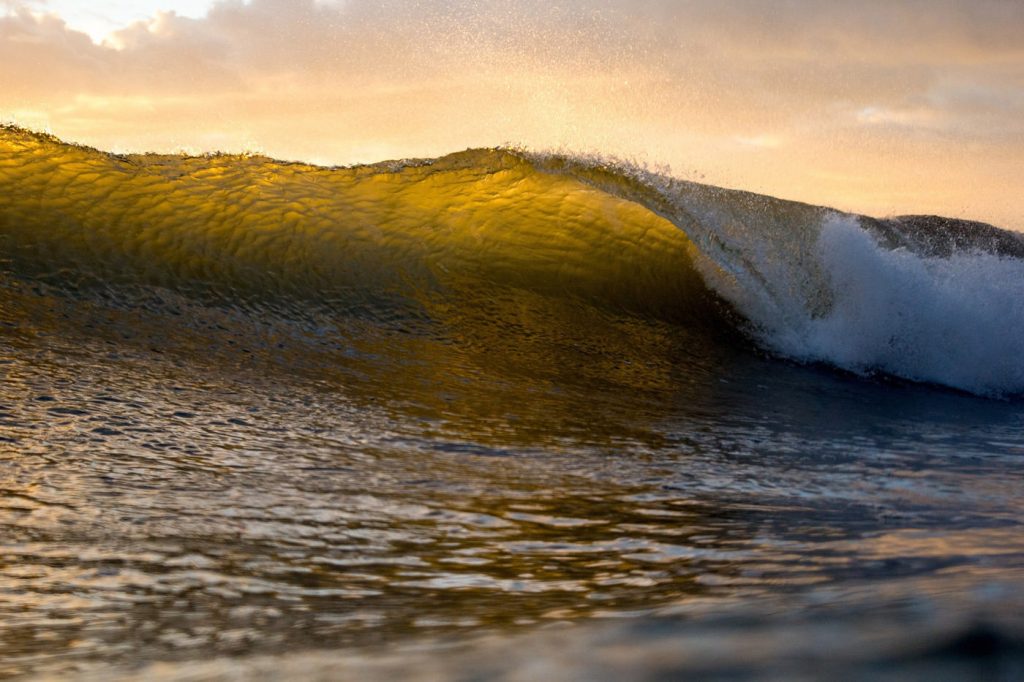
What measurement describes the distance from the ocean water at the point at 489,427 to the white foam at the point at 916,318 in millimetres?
28

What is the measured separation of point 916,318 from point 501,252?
313cm

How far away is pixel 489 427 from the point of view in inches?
141

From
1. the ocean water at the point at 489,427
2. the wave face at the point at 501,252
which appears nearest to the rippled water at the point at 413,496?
the ocean water at the point at 489,427

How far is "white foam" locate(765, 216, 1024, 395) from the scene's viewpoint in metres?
6.59

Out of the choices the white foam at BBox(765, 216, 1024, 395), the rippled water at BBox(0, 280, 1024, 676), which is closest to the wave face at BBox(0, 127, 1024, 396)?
the white foam at BBox(765, 216, 1024, 395)

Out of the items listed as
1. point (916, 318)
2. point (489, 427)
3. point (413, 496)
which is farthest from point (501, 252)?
point (413, 496)

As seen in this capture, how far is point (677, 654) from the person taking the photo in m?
0.71

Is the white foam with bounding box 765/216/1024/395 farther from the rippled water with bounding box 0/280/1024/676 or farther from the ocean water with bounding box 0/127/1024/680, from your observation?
the rippled water with bounding box 0/280/1024/676

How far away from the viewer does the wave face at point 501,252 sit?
6.47 meters

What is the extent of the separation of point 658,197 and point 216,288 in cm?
369

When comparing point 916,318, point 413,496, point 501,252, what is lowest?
point 413,496

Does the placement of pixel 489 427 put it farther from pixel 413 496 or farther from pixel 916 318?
pixel 916 318

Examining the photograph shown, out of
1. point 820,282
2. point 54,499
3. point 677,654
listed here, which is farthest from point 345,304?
point 677,654

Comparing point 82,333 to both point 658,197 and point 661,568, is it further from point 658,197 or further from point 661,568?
point 658,197
